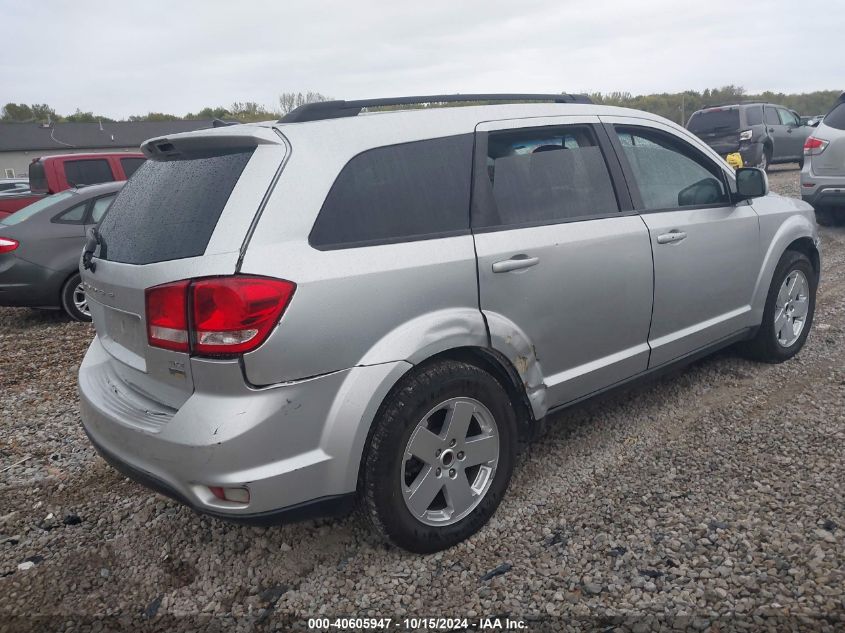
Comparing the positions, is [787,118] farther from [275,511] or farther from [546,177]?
[275,511]

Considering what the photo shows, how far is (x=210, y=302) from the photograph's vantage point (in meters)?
2.16

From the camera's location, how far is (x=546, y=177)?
10.2 ft

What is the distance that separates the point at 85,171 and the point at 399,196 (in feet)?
30.5

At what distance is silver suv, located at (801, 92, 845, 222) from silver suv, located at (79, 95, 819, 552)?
670 centimetres

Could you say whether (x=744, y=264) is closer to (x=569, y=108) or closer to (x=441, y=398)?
(x=569, y=108)

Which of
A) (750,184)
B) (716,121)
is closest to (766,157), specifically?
(716,121)

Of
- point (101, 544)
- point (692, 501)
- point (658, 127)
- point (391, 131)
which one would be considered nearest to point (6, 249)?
point (101, 544)

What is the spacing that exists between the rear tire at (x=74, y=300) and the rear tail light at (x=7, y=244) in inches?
23.2

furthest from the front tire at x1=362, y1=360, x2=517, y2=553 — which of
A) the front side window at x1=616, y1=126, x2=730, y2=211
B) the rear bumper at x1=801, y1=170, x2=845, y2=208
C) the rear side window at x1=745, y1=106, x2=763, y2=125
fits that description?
the rear side window at x1=745, y1=106, x2=763, y2=125

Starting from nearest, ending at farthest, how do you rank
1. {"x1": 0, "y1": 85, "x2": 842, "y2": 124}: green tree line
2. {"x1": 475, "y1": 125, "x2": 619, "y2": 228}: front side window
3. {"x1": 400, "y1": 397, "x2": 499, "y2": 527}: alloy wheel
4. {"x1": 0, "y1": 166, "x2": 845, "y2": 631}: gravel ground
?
{"x1": 0, "y1": 166, "x2": 845, "y2": 631}: gravel ground, {"x1": 400, "y1": 397, "x2": 499, "y2": 527}: alloy wheel, {"x1": 475, "y1": 125, "x2": 619, "y2": 228}: front side window, {"x1": 0, "y1": 85, "x2": 842, "y2": 124}: green tree line

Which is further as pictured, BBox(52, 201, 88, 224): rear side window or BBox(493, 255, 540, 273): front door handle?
BBox(52, 201, 88, 224): rear side window

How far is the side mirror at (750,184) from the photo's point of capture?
3.96 meters

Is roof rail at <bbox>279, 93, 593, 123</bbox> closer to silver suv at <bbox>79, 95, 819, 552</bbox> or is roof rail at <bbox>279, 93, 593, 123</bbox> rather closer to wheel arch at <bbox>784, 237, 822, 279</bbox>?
silver suv at <bbox>79, 95, 819, 552</bbox>

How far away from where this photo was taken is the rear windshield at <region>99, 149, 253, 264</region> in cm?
233
